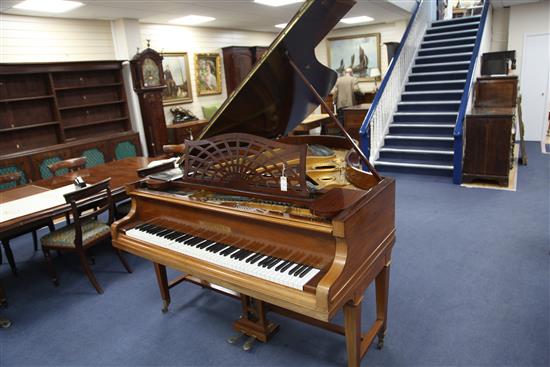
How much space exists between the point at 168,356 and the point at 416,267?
2101 millimetres

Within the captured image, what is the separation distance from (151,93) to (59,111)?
1522mm

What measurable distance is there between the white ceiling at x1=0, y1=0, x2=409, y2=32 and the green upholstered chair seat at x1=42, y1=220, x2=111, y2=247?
333 cm

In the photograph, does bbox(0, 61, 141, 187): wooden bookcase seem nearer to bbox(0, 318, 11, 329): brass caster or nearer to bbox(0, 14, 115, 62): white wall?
bbox(0, 14, 115, 62): white wall

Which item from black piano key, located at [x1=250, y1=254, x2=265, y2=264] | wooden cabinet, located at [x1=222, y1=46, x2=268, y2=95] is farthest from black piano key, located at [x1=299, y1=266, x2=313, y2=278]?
wooden cabinet, located at [x1=222, y1=46, x2=268, y2=95]

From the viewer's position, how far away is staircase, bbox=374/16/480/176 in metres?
6.02

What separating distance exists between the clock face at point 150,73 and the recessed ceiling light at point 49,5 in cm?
147

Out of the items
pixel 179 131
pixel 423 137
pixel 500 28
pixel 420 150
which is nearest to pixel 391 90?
pixel 423 137

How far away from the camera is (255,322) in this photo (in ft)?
8.14

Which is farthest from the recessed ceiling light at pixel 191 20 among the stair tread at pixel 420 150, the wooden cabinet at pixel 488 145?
the wooden cabinet at pixel 488 145

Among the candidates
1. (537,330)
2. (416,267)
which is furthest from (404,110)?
(537,330)

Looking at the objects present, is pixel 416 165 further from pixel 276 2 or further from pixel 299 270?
pixel 299 270

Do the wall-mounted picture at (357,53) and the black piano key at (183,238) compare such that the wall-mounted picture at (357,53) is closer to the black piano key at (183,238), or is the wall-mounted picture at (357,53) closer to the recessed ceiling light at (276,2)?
the recessed ceiling light at (276,2)

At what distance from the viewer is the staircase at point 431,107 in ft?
19.7

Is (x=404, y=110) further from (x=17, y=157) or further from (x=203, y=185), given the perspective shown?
(x=17, y=157)
